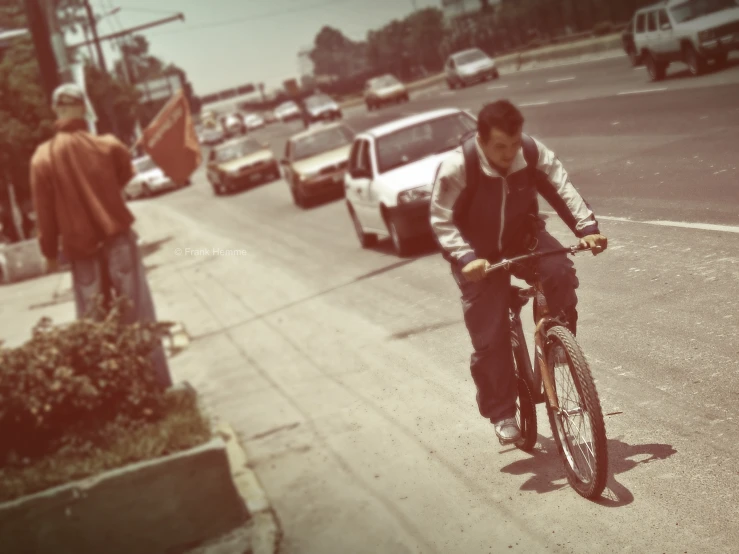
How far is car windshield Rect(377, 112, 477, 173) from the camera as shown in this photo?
1509 cm

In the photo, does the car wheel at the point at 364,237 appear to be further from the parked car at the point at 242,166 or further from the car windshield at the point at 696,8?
the parked car at the point at 242,166

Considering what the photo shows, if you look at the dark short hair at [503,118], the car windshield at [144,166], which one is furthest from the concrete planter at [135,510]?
the car windshield at [144,166]

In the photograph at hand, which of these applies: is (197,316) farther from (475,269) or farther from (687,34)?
(687,34)

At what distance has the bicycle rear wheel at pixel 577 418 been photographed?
16.3ft

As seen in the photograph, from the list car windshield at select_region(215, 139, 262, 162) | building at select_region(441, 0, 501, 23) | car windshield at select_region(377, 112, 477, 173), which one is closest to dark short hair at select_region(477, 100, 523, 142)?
car windshield at select_region(377, 112, 477, 173)

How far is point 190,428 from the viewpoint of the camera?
714cm

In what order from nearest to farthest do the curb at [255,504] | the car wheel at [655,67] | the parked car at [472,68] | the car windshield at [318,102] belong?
the curb at [255,504] → the car wheel at [655,67] → the parked car at [472,68] → the car windshield at [318,102]

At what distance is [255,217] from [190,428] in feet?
67.7

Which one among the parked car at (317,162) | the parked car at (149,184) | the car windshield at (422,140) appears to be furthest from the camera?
the parked car at (149,184)

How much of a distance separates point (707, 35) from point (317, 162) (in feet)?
29.2

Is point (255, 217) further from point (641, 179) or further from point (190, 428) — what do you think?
point (190, 428)

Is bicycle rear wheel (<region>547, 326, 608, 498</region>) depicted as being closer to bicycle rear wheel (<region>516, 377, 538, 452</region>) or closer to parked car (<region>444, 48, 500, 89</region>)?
bicycle rear wheel (<region>516, 377, 538, 452</region>)

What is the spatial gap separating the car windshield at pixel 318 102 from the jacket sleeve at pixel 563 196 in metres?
61.3

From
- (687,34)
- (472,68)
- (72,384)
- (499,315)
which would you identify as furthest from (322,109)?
(499,315)
